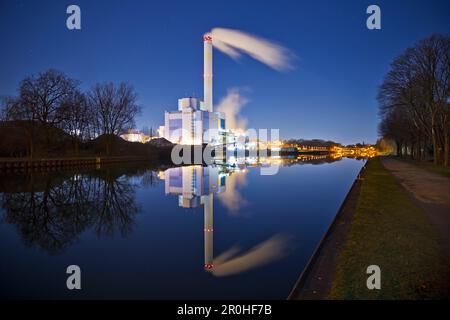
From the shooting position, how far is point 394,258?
234 inches

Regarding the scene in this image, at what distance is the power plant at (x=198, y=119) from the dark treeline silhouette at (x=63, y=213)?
10588cm

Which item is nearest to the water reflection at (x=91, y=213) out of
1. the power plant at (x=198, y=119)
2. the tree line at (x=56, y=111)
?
the tree line at (x=56, y=111)

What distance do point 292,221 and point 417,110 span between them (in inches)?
1221

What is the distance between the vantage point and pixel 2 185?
72.8 ft

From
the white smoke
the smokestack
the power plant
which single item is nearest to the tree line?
the white smoke

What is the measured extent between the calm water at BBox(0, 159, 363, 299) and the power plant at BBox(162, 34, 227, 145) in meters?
111

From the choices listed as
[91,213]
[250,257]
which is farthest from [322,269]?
[91,213]

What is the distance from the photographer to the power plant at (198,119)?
129 meters

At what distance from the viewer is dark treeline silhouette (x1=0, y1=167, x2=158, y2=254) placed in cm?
992

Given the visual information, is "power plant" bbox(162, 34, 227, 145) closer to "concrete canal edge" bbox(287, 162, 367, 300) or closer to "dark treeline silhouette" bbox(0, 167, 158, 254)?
"dark treeline silhouette" bbox(0, 167, 158, 254)

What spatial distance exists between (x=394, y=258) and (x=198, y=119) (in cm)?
12780

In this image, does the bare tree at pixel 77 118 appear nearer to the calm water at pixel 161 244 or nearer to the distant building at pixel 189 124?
the calm water at pixel 161 244

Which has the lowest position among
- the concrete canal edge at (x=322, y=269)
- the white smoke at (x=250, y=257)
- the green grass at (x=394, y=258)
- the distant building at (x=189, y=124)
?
the white smoke at (x=250, y=257)
